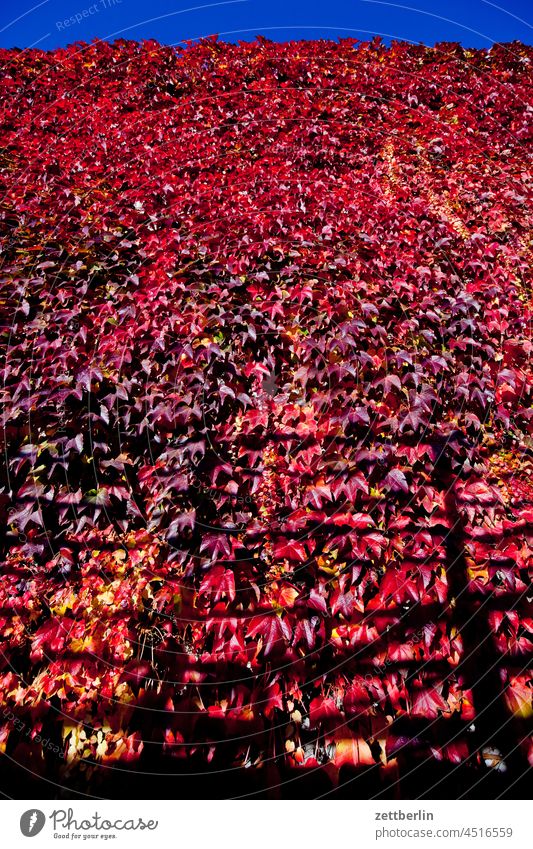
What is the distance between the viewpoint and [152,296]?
3371 millimetres

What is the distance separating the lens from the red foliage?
2576 millimetres

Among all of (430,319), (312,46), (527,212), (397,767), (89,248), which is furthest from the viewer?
(312,46)

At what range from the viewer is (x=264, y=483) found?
2861mm

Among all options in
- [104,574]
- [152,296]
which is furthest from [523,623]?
[152,296]

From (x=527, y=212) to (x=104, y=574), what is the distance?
5.23m

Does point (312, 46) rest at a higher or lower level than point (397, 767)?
higher

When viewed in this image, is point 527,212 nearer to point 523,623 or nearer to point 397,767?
point 523,623

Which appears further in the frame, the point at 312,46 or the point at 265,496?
the point at 312,46
